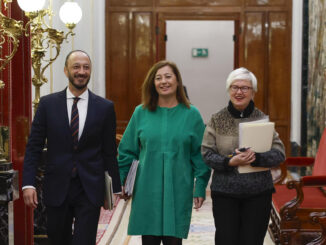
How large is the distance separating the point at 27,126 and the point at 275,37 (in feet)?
21.6

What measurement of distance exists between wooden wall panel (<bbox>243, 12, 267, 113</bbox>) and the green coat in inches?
268

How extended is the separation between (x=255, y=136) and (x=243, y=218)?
515 mm

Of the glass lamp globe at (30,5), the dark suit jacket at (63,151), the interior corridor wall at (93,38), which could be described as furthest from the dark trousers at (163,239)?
the interior corridor wall at (93,38)

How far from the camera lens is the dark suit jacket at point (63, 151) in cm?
346

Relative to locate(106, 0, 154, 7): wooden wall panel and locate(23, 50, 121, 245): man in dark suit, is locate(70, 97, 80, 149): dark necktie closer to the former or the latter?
locate(23, 50, 121, 245): man in dark suit

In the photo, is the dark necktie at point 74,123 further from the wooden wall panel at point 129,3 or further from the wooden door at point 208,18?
the wooden wall panel at point 129,3

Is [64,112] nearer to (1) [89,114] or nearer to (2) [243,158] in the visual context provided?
(1) [89,114]

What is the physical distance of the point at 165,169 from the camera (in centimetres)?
362

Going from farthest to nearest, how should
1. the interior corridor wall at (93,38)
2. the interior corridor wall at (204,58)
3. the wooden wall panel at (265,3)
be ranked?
the interior corridor wall at (204,58), the wooden wall panel at (265,3), the interior corridor wall at (93,38)

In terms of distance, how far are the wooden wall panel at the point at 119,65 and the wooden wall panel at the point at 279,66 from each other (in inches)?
102

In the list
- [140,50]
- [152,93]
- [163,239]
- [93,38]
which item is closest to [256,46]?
[140,50]

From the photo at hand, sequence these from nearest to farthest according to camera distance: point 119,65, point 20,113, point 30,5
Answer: point 20,113, point 30,5, point 119,65

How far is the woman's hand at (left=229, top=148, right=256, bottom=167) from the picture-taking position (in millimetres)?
3371

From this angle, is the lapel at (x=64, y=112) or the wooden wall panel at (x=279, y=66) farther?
the wooden wall panel at (x=279, y=66)
